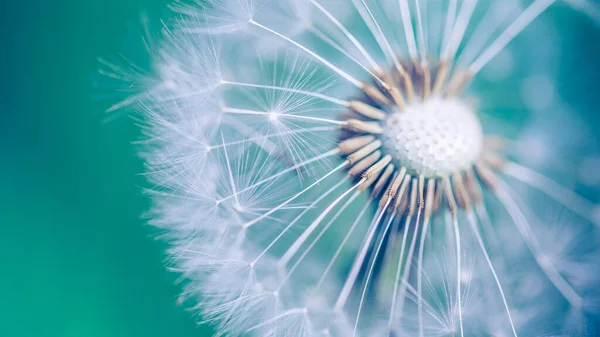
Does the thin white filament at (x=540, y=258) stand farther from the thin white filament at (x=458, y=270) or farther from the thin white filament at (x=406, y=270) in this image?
the thin white filament at (x=406, y=270)

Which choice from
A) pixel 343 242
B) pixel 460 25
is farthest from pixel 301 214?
pixel 460 25

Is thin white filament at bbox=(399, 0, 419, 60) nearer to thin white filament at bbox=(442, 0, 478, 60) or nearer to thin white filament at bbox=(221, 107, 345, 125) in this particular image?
thin white filament at bbox=(442, 0, 478, 60)

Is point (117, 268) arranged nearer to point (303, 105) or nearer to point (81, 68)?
point (81, 68)

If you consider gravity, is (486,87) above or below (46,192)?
below

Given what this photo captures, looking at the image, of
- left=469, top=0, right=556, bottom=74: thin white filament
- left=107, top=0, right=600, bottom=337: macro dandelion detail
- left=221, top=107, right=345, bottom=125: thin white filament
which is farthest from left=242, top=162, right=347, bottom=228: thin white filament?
left=469, top=0, right=556, bottom=74: thin white filament

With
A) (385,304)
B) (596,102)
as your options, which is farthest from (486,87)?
(385,304)

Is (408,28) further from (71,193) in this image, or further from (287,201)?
A: (71,193)
